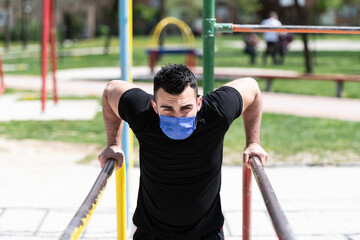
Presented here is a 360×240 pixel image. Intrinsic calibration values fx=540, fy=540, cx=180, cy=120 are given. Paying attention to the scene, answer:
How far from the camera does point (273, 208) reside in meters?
1.81

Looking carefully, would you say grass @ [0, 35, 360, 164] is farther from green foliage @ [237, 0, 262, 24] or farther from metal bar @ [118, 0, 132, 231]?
green foliage @ [237, 0, 262, 24]

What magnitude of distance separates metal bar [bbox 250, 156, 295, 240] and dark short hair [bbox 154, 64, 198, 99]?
439 mm

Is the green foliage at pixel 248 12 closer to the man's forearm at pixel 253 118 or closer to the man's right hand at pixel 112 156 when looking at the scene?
the man's forearm at pixel 253 118

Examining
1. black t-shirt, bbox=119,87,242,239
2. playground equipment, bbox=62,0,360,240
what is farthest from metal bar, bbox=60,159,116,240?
black t-shirt, bbox=119,87,242,239

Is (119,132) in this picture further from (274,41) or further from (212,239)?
(274,41)

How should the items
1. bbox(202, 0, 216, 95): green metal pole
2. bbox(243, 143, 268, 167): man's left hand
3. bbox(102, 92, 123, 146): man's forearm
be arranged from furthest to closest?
bbox(202, 0, 216, 95): green metal pole, bbox(102, 92, 123, 146): man's forearm, bbox(243, 143, 268, 167): man's left hand

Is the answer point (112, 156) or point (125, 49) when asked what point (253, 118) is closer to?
point (112, 156)

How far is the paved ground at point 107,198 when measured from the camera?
3809 millimetres

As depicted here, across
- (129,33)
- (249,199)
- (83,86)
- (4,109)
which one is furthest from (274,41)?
(249,199)

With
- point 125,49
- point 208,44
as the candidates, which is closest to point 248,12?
point 125,49

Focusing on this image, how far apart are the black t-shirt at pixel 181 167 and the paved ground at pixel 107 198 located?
146 centimetres

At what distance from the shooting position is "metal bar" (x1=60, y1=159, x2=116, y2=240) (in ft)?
5.57

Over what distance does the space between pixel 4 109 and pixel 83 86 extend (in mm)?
3531

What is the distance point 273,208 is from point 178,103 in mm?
543
